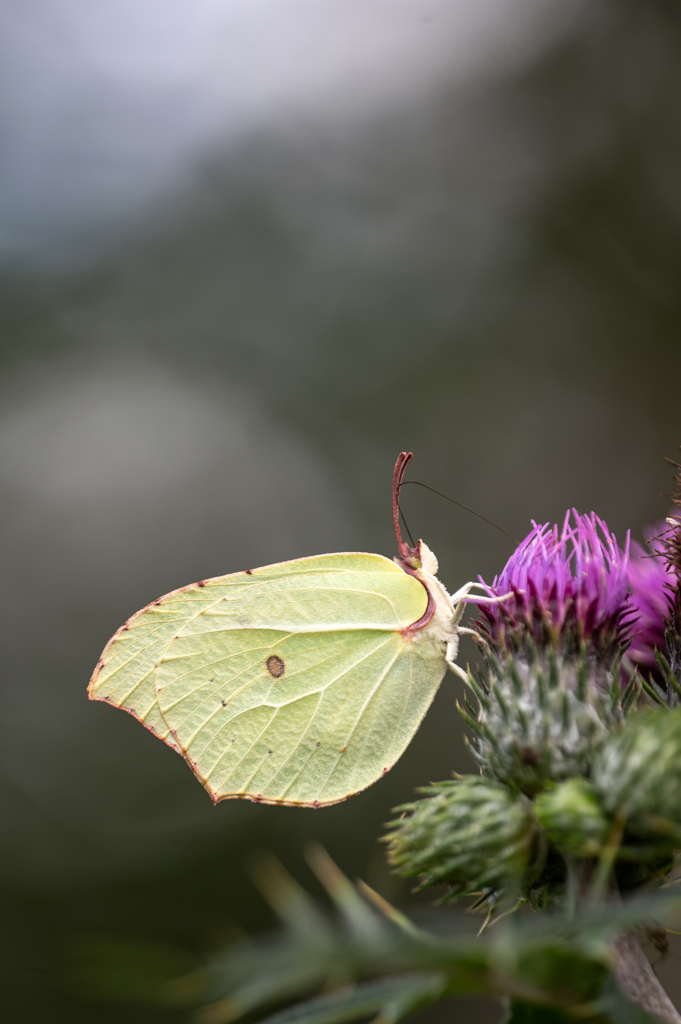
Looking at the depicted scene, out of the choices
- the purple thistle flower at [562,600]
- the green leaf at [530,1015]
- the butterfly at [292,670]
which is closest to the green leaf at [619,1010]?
the green leaf at [530,1015]

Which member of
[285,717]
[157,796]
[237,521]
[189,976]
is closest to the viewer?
[189,976]

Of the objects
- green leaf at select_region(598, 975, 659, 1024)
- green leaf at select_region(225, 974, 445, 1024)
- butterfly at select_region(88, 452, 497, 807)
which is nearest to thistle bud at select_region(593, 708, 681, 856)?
green leaf at select_region(598, 975, 659, 1024)

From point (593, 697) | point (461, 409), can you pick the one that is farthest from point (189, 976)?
point (461, 409)

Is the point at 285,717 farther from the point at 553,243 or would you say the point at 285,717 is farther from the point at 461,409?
the point at 553,243

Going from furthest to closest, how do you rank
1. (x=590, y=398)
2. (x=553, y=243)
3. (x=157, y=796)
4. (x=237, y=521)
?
(x=237, y=521) < (x=553, y=243) < (x=590, y=398) < (x=157, y=796)

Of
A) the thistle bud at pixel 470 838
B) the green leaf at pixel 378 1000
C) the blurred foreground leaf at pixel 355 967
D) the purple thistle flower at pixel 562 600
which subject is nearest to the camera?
the blurred foreground leaf at pixel 355 967

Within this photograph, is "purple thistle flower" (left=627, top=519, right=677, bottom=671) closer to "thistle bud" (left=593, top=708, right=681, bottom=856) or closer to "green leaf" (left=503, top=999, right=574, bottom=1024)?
"thistle bud" (left=593, top=708, right=681, bottom=856)

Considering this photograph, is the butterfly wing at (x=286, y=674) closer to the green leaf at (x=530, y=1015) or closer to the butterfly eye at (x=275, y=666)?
the butterfly eye at (x=275, y=666)

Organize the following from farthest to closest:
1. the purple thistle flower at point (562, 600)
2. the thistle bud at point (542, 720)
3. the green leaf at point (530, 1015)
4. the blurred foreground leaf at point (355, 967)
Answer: the purple thistle flower at point (562, 600) < the thistle bud at point (542, 720) < the green leaf at point (530, 1015) < the blurred foreground leaf at point (355, 967)
